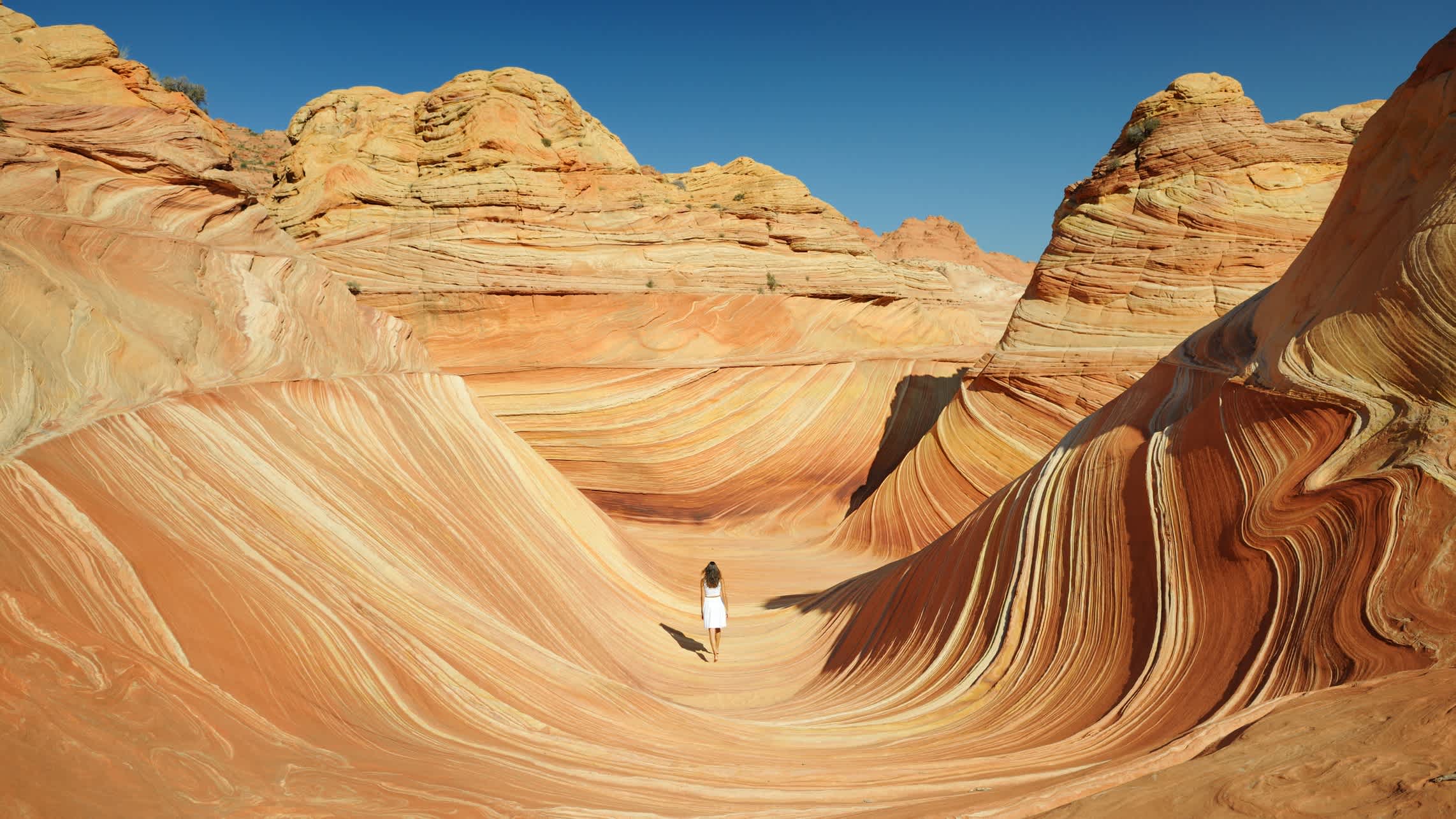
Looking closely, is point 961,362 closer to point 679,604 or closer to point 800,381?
point 800,381

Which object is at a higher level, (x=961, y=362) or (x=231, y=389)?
(x=961, y=362)

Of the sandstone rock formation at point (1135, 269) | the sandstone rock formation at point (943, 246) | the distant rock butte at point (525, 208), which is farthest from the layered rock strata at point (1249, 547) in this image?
the sandstone rock formation at point (943, 246)

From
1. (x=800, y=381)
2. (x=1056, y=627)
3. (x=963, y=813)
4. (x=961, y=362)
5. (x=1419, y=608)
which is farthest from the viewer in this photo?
(x=961, y=362)

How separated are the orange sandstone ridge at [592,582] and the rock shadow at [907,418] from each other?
8.87 meters

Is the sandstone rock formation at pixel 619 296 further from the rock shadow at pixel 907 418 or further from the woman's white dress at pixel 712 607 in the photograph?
the woman's white dress at pixel 712 607

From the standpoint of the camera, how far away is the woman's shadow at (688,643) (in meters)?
8.02

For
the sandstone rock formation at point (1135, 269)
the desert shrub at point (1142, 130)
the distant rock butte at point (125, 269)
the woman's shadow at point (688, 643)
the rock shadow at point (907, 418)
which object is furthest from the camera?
the rock shadow at point (907, 418)

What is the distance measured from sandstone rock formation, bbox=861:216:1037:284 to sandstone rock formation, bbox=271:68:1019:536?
120ft

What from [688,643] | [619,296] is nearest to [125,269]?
[688,643]

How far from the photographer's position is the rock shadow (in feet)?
54.7

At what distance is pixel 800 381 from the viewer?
1639 centimetres

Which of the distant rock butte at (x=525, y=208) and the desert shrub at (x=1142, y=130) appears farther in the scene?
the distant rock butte at (x=525, y=208)

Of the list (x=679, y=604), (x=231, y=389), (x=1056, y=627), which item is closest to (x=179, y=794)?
(x=231, y=389)

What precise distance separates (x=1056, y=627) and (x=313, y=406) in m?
5.26
